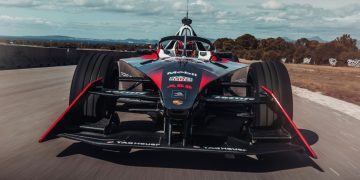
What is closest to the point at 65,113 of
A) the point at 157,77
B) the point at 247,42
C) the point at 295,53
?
the point at 157,77

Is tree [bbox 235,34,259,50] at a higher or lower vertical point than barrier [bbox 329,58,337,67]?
higher

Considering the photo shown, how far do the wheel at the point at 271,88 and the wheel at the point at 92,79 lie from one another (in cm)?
208

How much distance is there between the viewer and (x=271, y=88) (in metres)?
6.53

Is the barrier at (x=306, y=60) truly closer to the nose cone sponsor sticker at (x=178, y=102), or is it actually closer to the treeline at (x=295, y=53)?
the treeline at (x=295, y=53)

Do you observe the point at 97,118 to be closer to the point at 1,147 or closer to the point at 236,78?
the point at 1,147

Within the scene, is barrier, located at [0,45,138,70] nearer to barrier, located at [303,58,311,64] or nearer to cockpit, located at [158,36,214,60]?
cockpit, located at [158,36,214,60]

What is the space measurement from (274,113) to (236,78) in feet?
12.7

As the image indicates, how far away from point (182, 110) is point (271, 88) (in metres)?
1.62

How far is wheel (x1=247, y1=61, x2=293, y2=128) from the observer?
253 inches

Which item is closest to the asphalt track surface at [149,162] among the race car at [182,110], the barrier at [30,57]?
the race car at [182,110]

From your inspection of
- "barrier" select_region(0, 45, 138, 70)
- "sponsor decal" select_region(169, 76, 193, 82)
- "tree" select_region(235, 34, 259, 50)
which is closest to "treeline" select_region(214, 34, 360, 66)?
"tree" select_region(235, 34, 259, 50)

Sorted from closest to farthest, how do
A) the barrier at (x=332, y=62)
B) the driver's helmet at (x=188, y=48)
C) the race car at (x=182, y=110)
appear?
the race car at (x=182, y=110) → the driver's helmet at (x=188, y=48) → the barrier at (x=332, y=62)

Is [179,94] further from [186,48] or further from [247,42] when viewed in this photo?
[247,42]

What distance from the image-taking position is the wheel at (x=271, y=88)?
21.1ft
